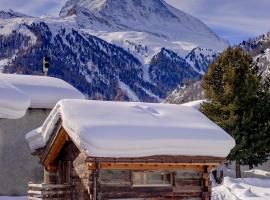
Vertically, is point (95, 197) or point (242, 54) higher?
A: point (242, 54)

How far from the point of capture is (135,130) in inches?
666

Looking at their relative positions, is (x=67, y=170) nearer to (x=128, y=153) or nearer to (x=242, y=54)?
(x=128, y=153)

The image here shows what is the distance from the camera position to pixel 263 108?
38125 mm

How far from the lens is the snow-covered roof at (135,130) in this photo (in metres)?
16.4

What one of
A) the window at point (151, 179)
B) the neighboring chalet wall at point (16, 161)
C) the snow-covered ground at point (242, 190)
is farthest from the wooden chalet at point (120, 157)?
the snow-covered ground at point (242, 190)

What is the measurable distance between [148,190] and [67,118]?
3139mm

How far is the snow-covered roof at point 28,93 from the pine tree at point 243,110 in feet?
43.7

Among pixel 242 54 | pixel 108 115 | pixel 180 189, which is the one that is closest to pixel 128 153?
pixel 108 115

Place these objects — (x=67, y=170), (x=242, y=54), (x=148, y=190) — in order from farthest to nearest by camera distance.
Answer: (x=242, y=54), (x=67, y=170), (x=148, y=190)

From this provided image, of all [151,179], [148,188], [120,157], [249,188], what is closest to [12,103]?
[151,179]

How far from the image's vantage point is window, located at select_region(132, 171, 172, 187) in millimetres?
17859

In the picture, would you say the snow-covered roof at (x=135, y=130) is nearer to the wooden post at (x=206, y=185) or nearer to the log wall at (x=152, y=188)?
the wooden post at (x=206, y=185)

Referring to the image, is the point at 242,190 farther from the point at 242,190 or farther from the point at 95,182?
the point at 95,182

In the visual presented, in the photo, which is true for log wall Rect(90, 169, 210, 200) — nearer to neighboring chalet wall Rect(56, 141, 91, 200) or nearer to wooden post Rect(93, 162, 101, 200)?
wooden post Rect(93, 162, 101, 200)
